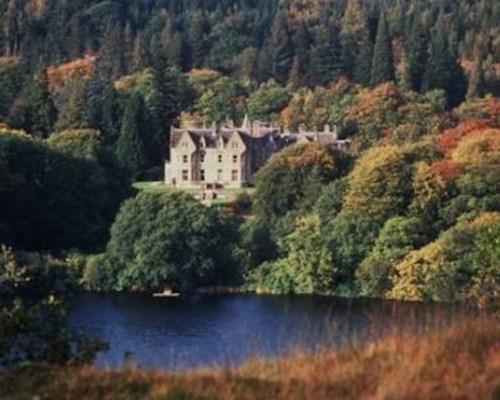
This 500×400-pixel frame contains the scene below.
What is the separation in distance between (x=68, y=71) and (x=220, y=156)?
61.6 ft

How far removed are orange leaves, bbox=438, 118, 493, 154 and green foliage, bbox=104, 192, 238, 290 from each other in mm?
8087

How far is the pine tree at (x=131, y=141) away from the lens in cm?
4712

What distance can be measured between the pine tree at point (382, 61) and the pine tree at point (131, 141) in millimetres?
11865

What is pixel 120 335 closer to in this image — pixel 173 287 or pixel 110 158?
pixel 173 287

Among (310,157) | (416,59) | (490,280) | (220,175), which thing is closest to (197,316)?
(310,157)

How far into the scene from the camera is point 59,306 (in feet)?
26.7

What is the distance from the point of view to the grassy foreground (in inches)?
254

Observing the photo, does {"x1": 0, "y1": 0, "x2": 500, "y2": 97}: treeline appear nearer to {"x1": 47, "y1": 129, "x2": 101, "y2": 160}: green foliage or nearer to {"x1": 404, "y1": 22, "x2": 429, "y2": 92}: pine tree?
{"x1": 404, "y1": 22, "x2": 429, "y2": 92}: pine tree

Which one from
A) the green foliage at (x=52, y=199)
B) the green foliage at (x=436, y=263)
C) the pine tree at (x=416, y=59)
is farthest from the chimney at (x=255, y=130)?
the green foliage at (x=436, y=263)

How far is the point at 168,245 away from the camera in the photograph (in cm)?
3391

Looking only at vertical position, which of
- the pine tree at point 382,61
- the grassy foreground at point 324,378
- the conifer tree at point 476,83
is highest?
the pine tree at point 382,61

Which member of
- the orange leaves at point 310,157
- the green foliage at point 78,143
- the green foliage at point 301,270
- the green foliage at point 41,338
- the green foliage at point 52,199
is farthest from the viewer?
the green foliage at point 78,143

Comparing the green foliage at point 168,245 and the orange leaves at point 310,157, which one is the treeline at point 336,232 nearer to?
the green foliage at point 168,245

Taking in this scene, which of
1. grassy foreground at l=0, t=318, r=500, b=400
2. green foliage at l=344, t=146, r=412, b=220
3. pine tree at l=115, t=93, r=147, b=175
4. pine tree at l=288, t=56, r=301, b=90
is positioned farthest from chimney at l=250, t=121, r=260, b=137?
grassy foreground at l=0, t=318, r=500, b=400
